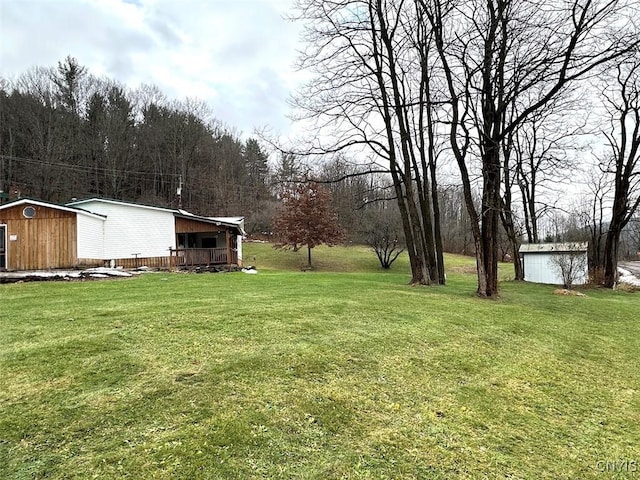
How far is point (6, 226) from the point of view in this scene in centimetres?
1673

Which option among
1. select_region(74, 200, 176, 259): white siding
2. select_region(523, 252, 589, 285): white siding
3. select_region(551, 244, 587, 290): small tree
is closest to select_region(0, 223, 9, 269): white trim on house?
select_region(74, 200, 176, 259): white siding

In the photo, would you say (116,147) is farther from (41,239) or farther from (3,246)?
(41,239)

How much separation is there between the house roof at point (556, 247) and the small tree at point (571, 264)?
0.40 feet

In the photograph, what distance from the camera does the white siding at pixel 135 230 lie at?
19.3 m

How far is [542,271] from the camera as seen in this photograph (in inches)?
712

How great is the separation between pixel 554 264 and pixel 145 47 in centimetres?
1742

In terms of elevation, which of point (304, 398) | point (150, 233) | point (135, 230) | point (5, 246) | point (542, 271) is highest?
point (135, 230)

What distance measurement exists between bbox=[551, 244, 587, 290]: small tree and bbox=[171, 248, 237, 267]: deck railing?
15.2m

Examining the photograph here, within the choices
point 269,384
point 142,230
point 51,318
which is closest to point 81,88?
point 142,230

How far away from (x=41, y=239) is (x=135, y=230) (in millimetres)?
3973

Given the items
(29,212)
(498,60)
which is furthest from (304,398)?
(29,212)

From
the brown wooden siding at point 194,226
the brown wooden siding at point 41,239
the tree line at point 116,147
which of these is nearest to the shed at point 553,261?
the brown wooden siding at point 194,226

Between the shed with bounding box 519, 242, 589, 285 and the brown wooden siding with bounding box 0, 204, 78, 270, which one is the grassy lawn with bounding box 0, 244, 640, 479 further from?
the brown wooden siding with bounding box 0, 204, 78, 270

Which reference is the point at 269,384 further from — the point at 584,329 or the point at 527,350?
the point at 584,329
